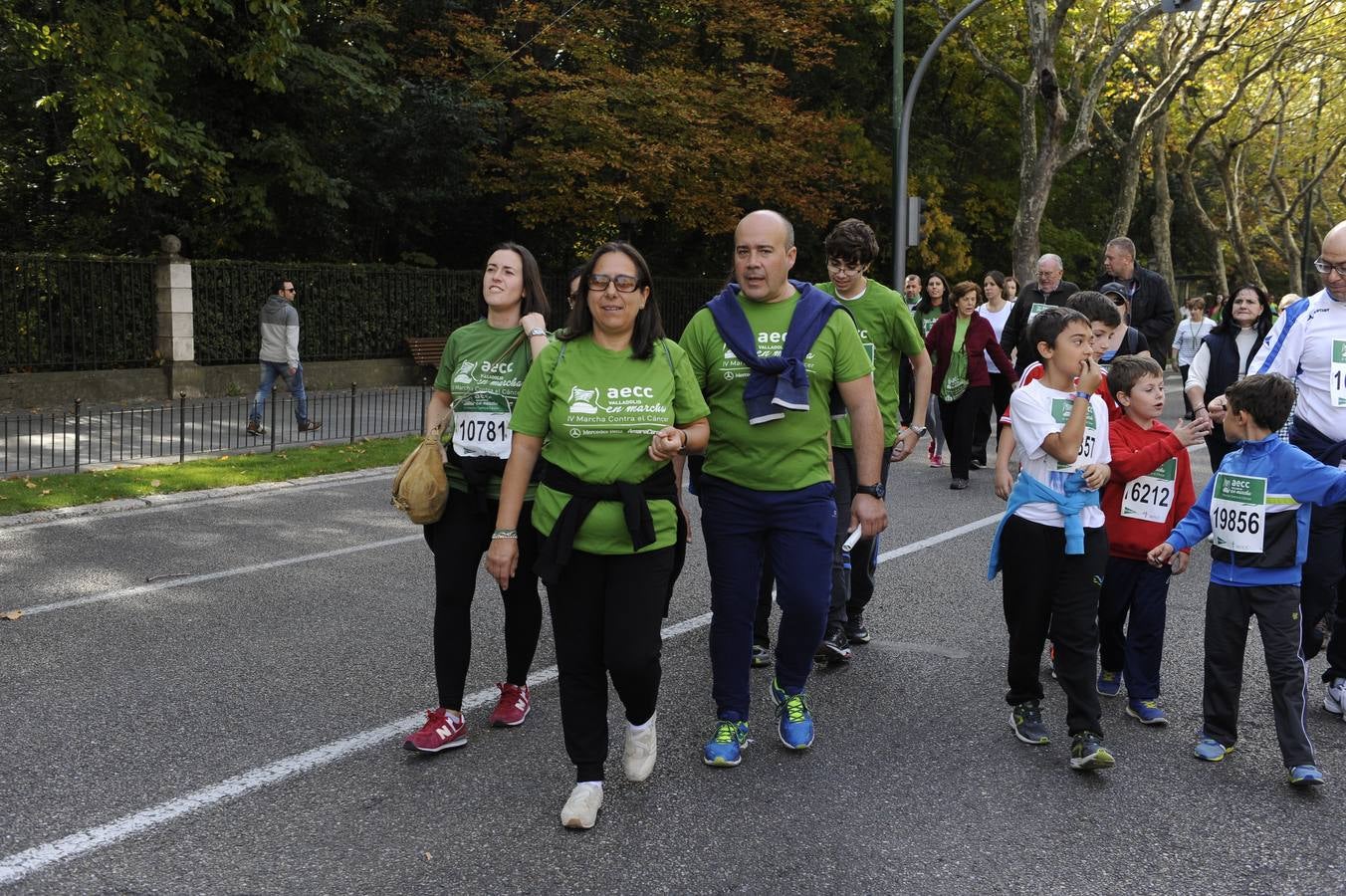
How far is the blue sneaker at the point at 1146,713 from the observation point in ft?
16.2

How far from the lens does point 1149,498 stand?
5.12 m

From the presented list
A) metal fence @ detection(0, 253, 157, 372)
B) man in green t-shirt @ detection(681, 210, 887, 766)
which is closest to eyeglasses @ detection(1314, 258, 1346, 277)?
man in green t-shirt @ detection(681, 210, 887, 766)

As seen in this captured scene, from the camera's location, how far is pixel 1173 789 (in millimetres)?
4289

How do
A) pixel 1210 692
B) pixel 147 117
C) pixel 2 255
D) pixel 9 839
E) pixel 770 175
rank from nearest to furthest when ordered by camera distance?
1. pixel 9 839
2. pixel 1210 692
3. pixel 147 117
4. pixel 2 255
5. pixel 770 175

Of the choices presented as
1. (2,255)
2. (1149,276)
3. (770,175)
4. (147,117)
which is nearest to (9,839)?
(1149,276)

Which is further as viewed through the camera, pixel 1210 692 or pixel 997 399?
pixel 997 399

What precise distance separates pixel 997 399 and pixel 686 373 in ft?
29.2

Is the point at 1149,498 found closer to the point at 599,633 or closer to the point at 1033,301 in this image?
the point at 599,633

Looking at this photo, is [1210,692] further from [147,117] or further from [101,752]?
[147,117]

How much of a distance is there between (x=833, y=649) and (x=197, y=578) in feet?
12.3

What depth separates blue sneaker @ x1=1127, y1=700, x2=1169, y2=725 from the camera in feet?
16.2

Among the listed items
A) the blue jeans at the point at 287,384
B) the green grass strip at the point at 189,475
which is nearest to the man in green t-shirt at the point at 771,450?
the green grass strip at the point at 189,475

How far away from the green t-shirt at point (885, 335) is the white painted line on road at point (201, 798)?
84.2 inches

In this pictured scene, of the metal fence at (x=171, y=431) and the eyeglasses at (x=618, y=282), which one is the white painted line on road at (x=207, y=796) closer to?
the eyeglasses at (x=618, y=282)
